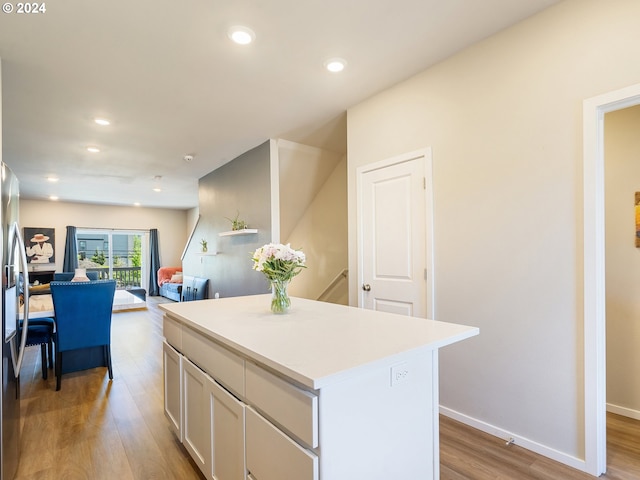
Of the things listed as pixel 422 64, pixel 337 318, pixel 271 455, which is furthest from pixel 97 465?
pixel 422 64

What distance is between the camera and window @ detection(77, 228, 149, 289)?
9211 mm

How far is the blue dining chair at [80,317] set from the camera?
3.03m

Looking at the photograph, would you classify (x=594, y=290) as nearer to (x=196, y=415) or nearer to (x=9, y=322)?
(x=196, y=415)

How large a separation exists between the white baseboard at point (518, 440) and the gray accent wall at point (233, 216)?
257 cm

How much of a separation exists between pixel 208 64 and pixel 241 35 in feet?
1.54

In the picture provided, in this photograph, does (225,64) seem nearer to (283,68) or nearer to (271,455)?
(283,68)

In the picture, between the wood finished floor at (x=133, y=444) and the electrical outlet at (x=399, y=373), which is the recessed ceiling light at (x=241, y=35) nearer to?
the electrical outlet at (x=399, y=373)

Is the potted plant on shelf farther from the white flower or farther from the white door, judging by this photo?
the white flower

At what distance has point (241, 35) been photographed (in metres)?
2.17

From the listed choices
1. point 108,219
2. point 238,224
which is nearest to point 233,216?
point 238,224

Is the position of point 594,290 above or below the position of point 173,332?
above

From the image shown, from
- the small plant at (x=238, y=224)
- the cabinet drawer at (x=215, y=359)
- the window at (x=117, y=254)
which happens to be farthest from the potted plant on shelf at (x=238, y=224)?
the window at (x=117, y=254)

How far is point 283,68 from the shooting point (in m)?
2.58

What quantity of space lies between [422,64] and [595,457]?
2.73 m
